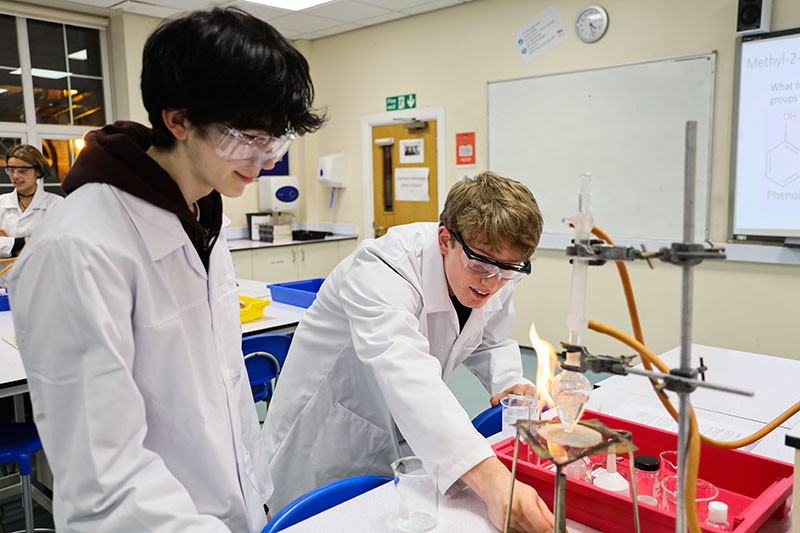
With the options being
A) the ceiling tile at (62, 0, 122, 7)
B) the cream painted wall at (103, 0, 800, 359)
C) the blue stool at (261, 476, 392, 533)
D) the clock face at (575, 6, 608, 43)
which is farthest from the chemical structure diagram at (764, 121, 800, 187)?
the ceiling tile at (62, 0, 122, 7)

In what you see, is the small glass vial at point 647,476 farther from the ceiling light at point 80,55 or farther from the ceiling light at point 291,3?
the ceiling light at point 80,55

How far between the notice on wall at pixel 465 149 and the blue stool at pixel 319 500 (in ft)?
13.0

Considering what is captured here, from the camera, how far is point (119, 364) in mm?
847

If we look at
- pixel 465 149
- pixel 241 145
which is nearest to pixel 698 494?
pixel 241 145

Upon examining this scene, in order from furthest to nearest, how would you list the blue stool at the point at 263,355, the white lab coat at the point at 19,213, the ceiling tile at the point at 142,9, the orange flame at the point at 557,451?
the ceiling tile at the point at 142,9 < the white lab coat at the point at 19,213 < the blue stool at the point at 263,355 < the orange flame at the point at 557,451

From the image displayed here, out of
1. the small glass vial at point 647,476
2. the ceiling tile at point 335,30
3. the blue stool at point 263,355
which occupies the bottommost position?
the blue stool at point 263,355

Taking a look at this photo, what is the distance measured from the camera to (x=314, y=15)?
17.1 feet

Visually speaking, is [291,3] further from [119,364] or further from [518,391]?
[119,364]

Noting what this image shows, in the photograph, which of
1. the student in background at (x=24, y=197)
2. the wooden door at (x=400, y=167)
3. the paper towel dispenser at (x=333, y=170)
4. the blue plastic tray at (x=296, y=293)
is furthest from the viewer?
the paper towel dispenser at (x=333, y=170)

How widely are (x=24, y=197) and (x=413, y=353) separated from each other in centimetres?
416

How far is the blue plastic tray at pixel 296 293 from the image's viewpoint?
314 cm

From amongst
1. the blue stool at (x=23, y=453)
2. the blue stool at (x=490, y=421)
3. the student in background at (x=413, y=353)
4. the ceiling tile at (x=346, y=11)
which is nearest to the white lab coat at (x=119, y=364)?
the student in background at (x=413, y=353)

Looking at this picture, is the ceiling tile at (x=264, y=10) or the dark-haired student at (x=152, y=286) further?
the ceiling tile at (x=264, y=10)

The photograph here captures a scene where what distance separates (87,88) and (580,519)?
5.83m
